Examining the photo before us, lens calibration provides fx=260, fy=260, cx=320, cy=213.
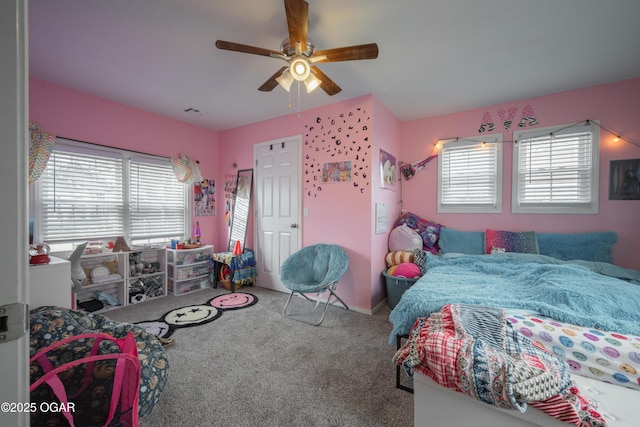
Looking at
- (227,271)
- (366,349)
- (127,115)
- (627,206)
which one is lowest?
(366,349)

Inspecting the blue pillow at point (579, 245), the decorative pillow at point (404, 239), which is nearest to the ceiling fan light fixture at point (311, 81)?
the decorative pillow at point (404, 239)

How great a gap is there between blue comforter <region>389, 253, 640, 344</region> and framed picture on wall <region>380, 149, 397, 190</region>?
4.20 ft

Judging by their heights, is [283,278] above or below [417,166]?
below

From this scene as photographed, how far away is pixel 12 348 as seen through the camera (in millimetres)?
502

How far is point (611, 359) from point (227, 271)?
3.91 m

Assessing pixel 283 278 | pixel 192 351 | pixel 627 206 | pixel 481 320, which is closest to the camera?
pixel 481 320

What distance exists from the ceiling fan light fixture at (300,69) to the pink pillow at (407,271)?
2311 millimetres

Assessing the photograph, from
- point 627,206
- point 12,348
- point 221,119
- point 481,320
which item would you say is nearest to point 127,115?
point 221,119

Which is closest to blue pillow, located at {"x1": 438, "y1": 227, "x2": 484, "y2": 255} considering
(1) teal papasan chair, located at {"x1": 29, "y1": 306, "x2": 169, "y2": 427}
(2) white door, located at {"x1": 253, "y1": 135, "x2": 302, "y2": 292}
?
(2) white door, located at {"x1": 253, "y1": 135, "x2": 302, "y2": 292}

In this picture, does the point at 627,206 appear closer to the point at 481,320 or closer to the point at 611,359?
the point at 611,359

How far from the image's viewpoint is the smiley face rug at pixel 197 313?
8.54ft

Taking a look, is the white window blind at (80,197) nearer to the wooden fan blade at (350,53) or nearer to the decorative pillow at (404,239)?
the wooden fan blade at (350,53)

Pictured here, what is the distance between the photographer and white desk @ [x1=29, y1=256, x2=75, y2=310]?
1.78 metres

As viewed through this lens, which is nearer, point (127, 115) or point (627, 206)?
point (627, 206)
